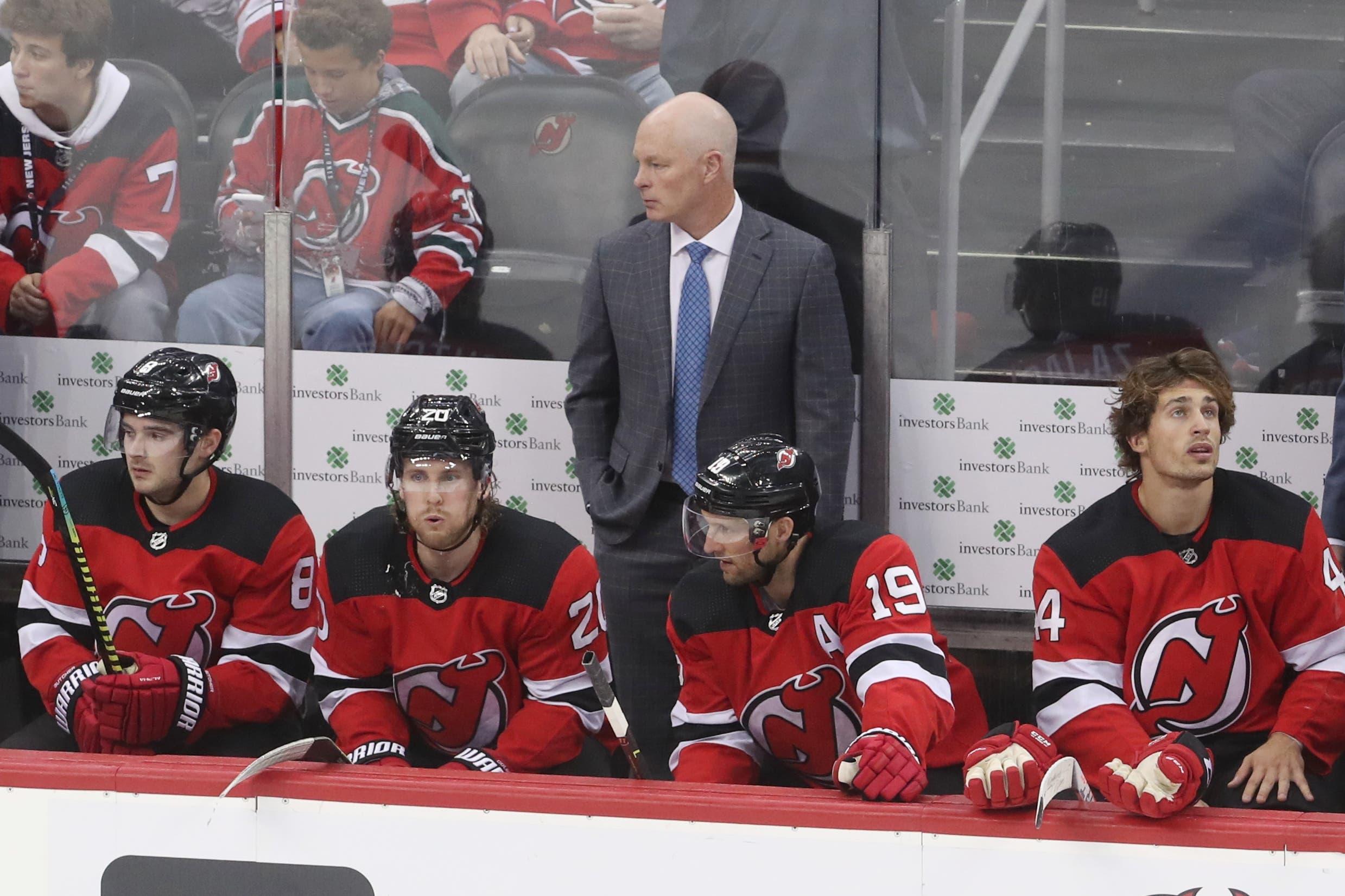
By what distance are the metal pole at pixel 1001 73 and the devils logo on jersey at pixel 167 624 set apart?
2.03 meters

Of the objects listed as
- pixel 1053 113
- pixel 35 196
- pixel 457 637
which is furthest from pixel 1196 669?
pixel 35 196

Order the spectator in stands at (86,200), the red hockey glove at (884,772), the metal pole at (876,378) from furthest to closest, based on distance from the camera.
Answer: the spectator in stands at (86,200) < the metal pole at (876,378) < the red hockey glove at (884,772)

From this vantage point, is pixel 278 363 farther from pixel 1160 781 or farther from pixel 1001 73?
pixel 1160 781

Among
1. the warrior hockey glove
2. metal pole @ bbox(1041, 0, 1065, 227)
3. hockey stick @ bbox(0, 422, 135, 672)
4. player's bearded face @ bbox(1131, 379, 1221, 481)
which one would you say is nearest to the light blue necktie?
metal pole @ bbox(1041, 0, 1065, 227)

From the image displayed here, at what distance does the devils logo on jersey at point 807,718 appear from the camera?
8.20 ft

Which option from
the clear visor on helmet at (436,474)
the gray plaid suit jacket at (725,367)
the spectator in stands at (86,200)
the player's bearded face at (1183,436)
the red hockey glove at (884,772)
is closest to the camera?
the red hockey glove at (884,772)

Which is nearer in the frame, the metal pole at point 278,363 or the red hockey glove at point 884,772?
the red hockey glove at point 884,772

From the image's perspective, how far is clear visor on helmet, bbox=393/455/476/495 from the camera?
258 cm

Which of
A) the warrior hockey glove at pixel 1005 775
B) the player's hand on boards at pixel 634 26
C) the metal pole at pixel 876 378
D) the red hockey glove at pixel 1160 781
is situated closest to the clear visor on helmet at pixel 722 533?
the warrior hockey glove at pixel 1005 775

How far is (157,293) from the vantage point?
148 inches

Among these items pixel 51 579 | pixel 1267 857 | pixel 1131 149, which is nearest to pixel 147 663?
pixel 51 579

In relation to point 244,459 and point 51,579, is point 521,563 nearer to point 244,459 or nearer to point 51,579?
point 51,579

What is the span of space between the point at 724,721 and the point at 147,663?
1.00 metres

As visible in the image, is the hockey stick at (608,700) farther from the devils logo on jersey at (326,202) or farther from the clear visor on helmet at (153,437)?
the devils logo on jersey at (326,202)
